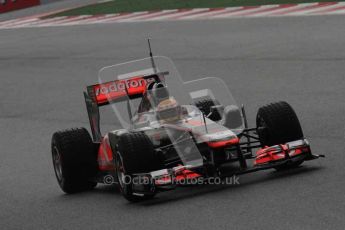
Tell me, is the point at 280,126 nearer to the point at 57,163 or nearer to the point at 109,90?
the point at 109,90

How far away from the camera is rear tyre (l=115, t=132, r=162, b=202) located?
8133 mm

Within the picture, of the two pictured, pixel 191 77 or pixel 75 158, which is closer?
pixel 75 158

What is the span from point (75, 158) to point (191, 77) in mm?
8047

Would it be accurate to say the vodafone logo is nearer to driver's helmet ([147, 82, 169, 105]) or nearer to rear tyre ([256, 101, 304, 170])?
driver's helmet ([147, 82, 169, 105])

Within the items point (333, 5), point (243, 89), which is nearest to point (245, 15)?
point (333, 5)

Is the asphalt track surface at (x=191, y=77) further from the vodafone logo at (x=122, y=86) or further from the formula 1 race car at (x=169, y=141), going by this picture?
the vodafone logo at (x=122, y=86)

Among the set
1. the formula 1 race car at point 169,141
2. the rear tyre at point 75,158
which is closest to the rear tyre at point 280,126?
the formula 1 race car at point 169,141

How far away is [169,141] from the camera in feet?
28.6

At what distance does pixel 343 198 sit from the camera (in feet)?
23.7

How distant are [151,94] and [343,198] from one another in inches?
93.4

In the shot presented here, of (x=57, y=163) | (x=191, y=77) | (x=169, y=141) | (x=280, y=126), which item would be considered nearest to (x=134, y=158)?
(x=169, y=141)

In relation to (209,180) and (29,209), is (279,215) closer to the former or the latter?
(209,180)

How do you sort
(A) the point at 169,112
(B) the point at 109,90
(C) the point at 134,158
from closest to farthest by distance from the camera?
(C) the point at 134,158
(A) the point at 169,112
(B) the point at 109,90

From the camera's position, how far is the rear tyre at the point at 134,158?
813 cm
